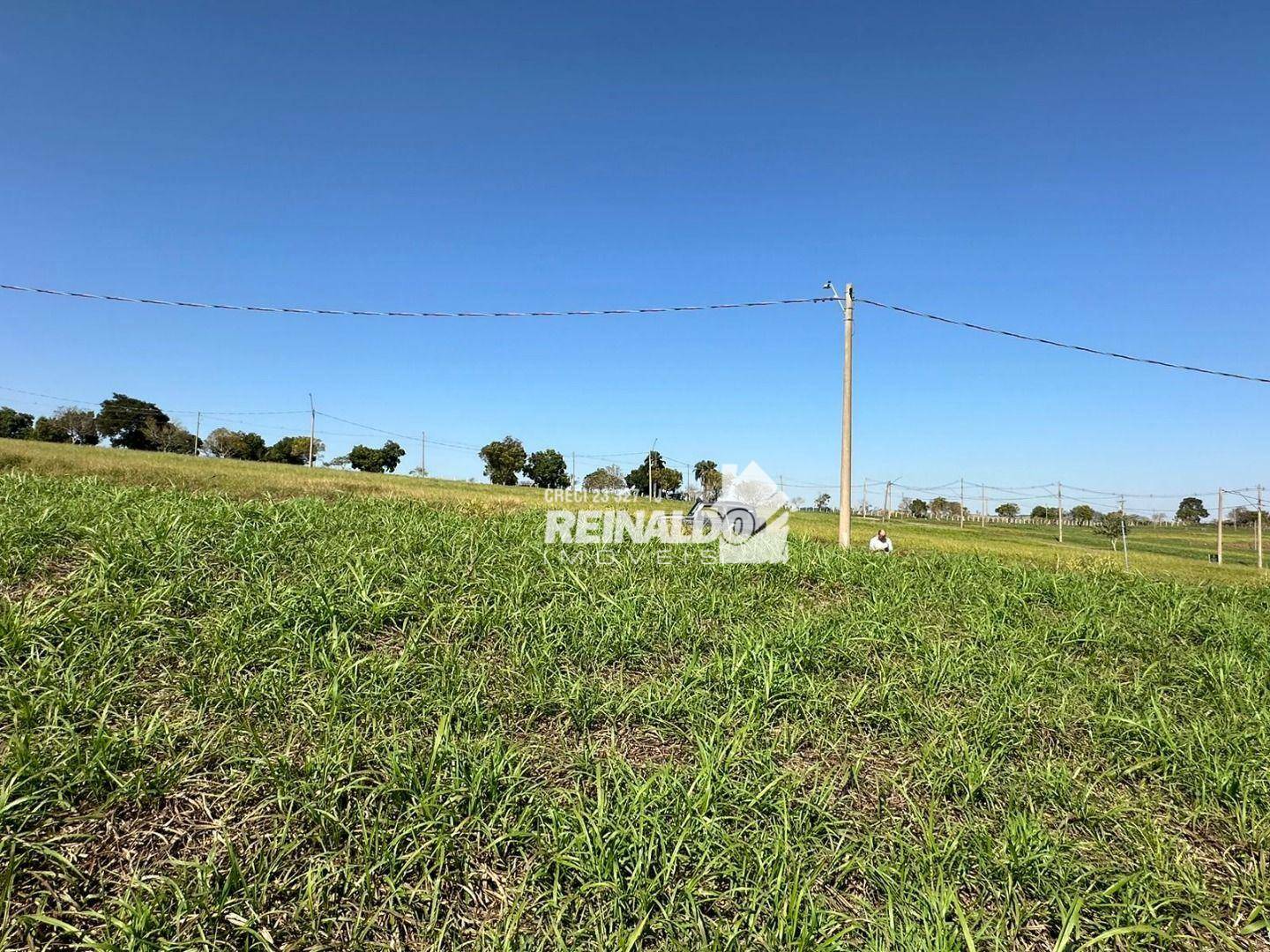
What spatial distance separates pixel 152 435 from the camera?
202ft

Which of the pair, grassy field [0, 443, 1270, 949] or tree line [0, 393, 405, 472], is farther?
tree line [0, 393, 405, 472]

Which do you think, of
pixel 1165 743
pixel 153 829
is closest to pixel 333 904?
pixel 153 829

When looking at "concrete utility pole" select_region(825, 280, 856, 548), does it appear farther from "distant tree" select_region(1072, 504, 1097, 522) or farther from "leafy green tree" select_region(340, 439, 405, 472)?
"distant tree" select_region(1072, 504, 1097, 522)

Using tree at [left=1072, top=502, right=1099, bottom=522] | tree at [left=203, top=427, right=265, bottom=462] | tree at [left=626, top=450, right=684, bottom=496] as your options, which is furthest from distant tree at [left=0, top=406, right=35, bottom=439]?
tree at [left=1072, top=502, right=1099, bottom=522]

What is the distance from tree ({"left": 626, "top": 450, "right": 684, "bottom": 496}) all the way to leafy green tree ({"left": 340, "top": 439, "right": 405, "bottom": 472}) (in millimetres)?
28092

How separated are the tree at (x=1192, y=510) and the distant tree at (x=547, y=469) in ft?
271

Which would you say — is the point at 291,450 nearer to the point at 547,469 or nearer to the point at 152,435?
the point at 152,435

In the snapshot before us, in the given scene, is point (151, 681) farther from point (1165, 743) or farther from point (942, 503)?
point (942, 503)

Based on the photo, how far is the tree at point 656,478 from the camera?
222ft

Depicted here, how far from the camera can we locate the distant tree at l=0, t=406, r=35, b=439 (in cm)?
6231

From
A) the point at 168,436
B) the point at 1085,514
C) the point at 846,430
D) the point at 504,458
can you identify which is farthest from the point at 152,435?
the point at 1085,514

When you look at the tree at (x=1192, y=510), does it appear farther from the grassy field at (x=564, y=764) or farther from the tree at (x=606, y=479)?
the grassy field at (x=564, y=764)

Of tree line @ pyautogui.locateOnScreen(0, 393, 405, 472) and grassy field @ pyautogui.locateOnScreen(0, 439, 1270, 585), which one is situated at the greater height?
tree line @ pyautogui.locateOnScreen(0, 393, 405, 472)

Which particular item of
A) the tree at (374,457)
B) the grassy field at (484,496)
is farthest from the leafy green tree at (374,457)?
the grassy field at (484,496)
